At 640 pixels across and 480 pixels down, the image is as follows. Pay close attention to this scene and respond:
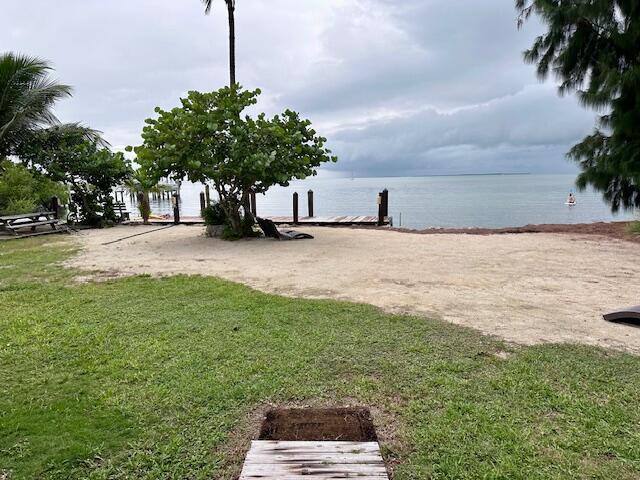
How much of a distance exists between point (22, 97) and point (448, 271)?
47.6 feet

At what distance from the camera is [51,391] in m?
2.85

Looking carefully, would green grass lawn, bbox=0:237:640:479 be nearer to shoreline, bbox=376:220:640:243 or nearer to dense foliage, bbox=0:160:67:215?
shoreline, bbox=376:220:640:243

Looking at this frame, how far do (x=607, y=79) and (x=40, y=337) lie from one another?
25.2 feet

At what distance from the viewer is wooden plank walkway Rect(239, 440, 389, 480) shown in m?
1.91

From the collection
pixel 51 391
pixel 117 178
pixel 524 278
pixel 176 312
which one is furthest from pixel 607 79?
pixel 117 178

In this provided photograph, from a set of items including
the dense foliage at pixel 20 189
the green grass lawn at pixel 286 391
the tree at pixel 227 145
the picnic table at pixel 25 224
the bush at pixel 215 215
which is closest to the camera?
the green grass lawn at pixel 286 391

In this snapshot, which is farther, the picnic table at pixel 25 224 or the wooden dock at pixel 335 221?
the wooden dock at pixel 335 221

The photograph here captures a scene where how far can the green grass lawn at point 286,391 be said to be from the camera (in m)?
2.14

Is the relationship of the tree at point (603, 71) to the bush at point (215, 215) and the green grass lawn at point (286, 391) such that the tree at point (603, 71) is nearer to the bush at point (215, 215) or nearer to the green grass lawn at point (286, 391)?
the green grass lawn at point (286, 391)

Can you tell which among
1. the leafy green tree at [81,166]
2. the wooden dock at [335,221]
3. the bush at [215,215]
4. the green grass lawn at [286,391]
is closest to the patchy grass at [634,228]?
the wooden dock at [335,221]

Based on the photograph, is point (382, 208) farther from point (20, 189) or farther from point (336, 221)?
point (20, 189)

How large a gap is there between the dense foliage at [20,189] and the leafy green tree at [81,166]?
3.80 feet

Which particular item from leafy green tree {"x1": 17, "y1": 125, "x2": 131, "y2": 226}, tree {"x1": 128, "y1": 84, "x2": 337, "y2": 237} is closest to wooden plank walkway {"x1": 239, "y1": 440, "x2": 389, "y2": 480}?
tree {"x1": 128, "y1": 84, "x2": 337, "y2": 237}

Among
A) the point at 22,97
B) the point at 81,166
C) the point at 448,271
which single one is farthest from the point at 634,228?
the point at 22,97
